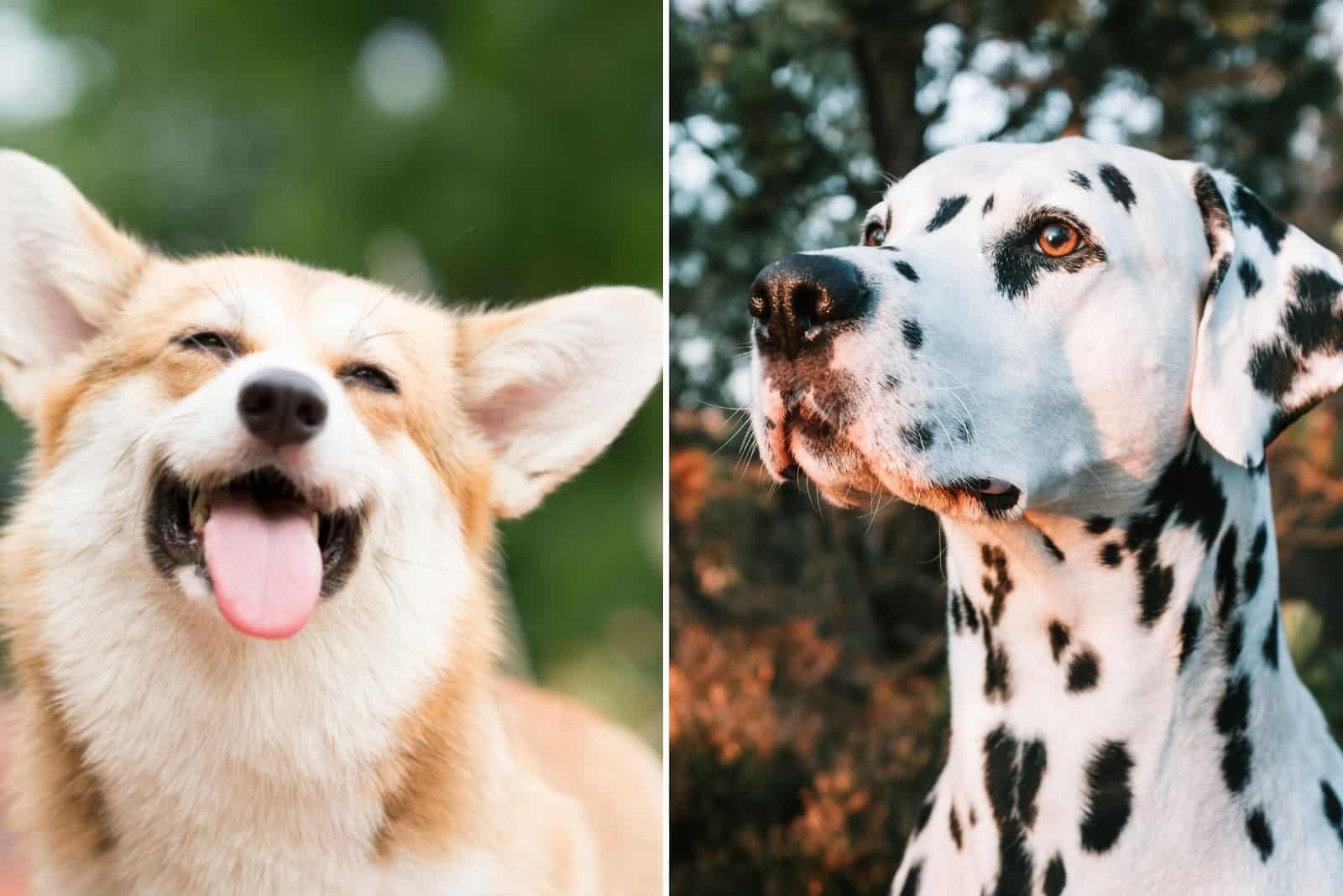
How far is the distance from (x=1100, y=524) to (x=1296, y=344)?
30 cm

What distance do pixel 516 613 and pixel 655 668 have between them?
1.41 ft

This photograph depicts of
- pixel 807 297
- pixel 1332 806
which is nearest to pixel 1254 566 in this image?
pixel 1332 806

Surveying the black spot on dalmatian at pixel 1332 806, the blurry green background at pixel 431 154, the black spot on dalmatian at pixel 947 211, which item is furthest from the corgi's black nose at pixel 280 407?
the black spot on dalmatian at pixel 1332 806

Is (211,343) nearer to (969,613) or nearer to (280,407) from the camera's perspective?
(280,407)

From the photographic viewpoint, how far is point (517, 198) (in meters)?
2.12

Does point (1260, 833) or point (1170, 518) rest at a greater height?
point (1170, 518)

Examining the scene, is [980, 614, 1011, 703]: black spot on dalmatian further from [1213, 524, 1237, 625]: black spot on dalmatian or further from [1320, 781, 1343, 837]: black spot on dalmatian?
[1320, 781, 1343, 837]: black spot on dalmatian

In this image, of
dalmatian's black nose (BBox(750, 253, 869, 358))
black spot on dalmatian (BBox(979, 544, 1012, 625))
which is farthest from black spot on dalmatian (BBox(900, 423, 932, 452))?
black spot on dalmatian (BBox(979, 544, 1012, 625))

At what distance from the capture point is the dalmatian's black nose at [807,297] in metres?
1.38

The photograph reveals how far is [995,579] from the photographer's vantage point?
1.56 m

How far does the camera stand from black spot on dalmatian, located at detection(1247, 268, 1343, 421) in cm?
146

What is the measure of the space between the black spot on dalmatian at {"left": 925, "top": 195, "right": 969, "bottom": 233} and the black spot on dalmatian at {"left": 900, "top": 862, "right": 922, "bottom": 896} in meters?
0.85

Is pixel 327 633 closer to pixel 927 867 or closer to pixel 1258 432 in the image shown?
pixel 927 867

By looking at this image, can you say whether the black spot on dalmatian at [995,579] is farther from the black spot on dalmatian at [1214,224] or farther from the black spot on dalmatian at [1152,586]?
the black spot on dalmatian at [1214,224]
